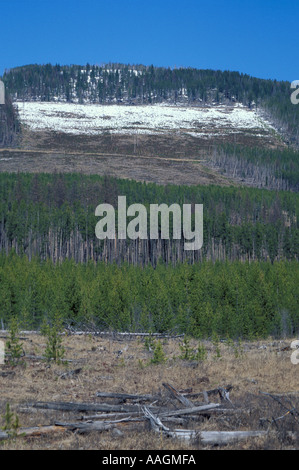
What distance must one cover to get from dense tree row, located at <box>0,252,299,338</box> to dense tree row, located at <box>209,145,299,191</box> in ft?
321

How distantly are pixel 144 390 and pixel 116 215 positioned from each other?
77961 mm

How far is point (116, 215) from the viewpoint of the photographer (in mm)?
89500

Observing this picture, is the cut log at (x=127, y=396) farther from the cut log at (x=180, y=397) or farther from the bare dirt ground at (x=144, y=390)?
the cut log at (x=180, y=397)

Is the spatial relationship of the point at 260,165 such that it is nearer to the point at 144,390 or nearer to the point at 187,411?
the point at 144,390

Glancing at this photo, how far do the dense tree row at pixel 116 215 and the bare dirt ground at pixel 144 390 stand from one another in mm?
61241

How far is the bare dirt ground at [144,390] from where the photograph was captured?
340 inches

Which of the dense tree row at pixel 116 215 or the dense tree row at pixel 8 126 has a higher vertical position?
the dense tree row at pixel 8 126

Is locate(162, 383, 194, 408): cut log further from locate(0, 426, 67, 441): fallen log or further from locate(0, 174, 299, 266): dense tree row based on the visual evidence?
locate(0, 174, 299, 266): dense tree row

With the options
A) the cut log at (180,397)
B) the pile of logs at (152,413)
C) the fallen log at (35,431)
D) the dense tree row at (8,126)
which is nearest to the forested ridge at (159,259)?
the dense tree row at (8,126)

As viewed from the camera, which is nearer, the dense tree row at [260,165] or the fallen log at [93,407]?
the fallen log at [93,407]

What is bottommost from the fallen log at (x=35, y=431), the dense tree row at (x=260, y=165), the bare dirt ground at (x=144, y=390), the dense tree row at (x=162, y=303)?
the dense tree row at (x=162, y=303)

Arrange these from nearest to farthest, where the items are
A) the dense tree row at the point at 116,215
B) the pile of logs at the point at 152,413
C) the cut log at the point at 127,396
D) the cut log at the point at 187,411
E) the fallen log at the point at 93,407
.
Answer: the pile of logs at the point at 152,413, the cut log at the point at 187,411, the fallen log at the point at 93,407, the cut log at the point at 127,396, the dense tree row at the point at 116,215

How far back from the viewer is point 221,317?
3781 centimetres
